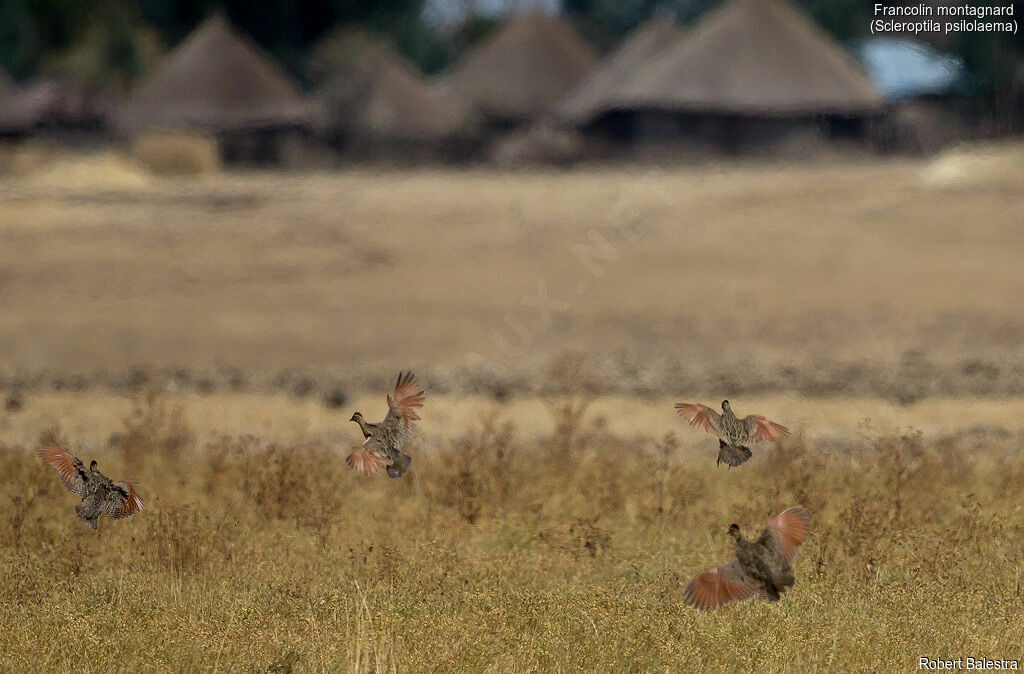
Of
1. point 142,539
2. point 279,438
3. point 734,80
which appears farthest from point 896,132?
point 142,539

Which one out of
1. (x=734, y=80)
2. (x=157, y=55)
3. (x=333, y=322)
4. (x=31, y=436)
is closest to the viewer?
(x=31, y=436)

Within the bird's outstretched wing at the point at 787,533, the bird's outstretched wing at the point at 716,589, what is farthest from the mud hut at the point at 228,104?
the bird's outstretched wing at the point at 716,589

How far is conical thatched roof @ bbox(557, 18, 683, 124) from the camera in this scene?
40.6 m

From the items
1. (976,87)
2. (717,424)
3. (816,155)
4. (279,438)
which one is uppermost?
(976,87)

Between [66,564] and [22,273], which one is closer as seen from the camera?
[66,564]

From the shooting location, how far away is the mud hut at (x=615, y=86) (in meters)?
40.5

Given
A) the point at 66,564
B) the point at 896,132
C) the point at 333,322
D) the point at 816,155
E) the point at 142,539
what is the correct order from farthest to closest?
the point at 896,132 → the point at 816,155 → the point at 333,322 → the point at 142,539 → the point at 66,564

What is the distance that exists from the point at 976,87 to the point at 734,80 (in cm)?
799

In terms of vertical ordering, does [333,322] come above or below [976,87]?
below

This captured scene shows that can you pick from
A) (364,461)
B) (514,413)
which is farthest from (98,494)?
(514,413)

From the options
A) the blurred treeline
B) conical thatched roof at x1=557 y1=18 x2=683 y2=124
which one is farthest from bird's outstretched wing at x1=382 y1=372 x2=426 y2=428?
the blurred treeline

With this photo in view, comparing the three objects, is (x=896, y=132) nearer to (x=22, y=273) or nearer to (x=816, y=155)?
(x=816, y=155)

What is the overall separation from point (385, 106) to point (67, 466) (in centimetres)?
3799

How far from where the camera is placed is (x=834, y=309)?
50.7 feet
